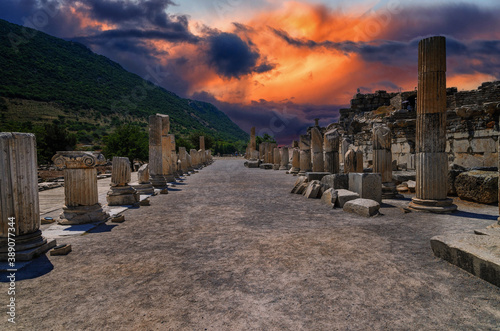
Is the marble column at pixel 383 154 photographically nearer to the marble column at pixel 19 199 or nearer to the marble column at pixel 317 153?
the marble column at pixel 317 153

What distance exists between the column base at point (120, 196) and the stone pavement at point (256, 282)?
2.55 metres

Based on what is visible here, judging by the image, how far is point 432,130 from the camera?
23.0 ft

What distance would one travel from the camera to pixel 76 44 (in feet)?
327

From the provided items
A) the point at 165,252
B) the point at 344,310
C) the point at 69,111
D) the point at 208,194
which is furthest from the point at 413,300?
the point at 69,111

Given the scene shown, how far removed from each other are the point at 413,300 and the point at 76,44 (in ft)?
410

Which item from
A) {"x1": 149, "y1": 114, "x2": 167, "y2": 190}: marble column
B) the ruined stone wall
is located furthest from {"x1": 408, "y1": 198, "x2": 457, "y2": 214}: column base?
{"x1": 149, "y1": 114, "x2": 167, "y2": 190}: marble column

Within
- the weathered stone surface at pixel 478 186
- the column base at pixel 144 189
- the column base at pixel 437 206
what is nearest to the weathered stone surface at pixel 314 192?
the column base at pixel 437 206

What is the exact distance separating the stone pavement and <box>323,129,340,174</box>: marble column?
6723 mm

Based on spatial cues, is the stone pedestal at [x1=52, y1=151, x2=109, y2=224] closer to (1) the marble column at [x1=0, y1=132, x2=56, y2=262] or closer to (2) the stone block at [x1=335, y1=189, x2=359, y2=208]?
(1) the marble column at [x1=0, y1=132, x2=56, y2=262]

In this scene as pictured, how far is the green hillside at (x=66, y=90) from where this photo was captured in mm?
49812

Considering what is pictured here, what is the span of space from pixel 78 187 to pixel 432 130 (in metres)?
8.49

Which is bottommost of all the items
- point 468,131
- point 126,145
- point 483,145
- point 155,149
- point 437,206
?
point 437,206

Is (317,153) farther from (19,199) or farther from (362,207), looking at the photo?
(19,199)

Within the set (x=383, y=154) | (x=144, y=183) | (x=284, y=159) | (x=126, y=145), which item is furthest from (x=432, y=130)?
(x=126, y=145)
